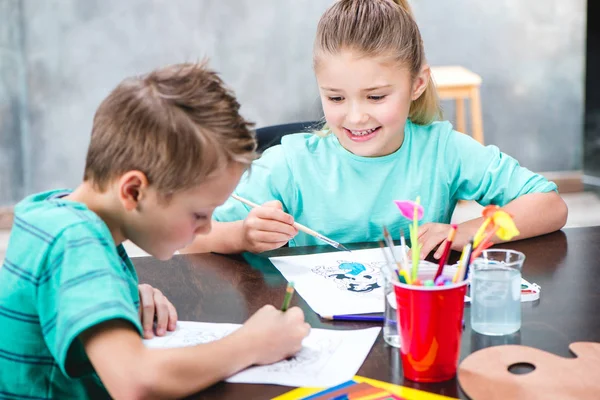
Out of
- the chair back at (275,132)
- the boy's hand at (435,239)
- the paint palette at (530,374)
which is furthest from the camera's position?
the chair back at (275,132)

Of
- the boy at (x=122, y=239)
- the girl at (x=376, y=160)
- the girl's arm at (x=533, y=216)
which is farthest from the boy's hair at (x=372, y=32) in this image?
the boy at (x=122, y=239)

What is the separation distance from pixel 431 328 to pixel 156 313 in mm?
408

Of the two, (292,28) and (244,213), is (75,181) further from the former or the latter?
(244,213)

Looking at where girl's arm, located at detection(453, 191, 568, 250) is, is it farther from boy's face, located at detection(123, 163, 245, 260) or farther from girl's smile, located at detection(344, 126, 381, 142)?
boy's face, located at detection(123, 163, 245, 260)

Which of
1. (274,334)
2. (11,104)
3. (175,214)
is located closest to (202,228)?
(175,214)

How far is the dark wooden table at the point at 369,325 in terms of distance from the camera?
95 centimetres

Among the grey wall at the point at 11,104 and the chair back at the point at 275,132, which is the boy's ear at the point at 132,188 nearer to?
the chair back at the point at 275,132

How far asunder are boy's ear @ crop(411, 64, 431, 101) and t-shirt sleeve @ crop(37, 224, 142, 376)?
0.87 meters

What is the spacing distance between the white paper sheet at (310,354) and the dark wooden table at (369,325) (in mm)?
16

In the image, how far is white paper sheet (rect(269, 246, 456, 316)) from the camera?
1.15 m

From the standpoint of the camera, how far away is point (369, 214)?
5.46ft

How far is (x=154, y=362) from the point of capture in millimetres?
873

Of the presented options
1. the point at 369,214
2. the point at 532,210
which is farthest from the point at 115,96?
the point at 532,210

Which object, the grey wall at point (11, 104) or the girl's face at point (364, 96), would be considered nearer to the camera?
the girl's face at point (364, 96)
